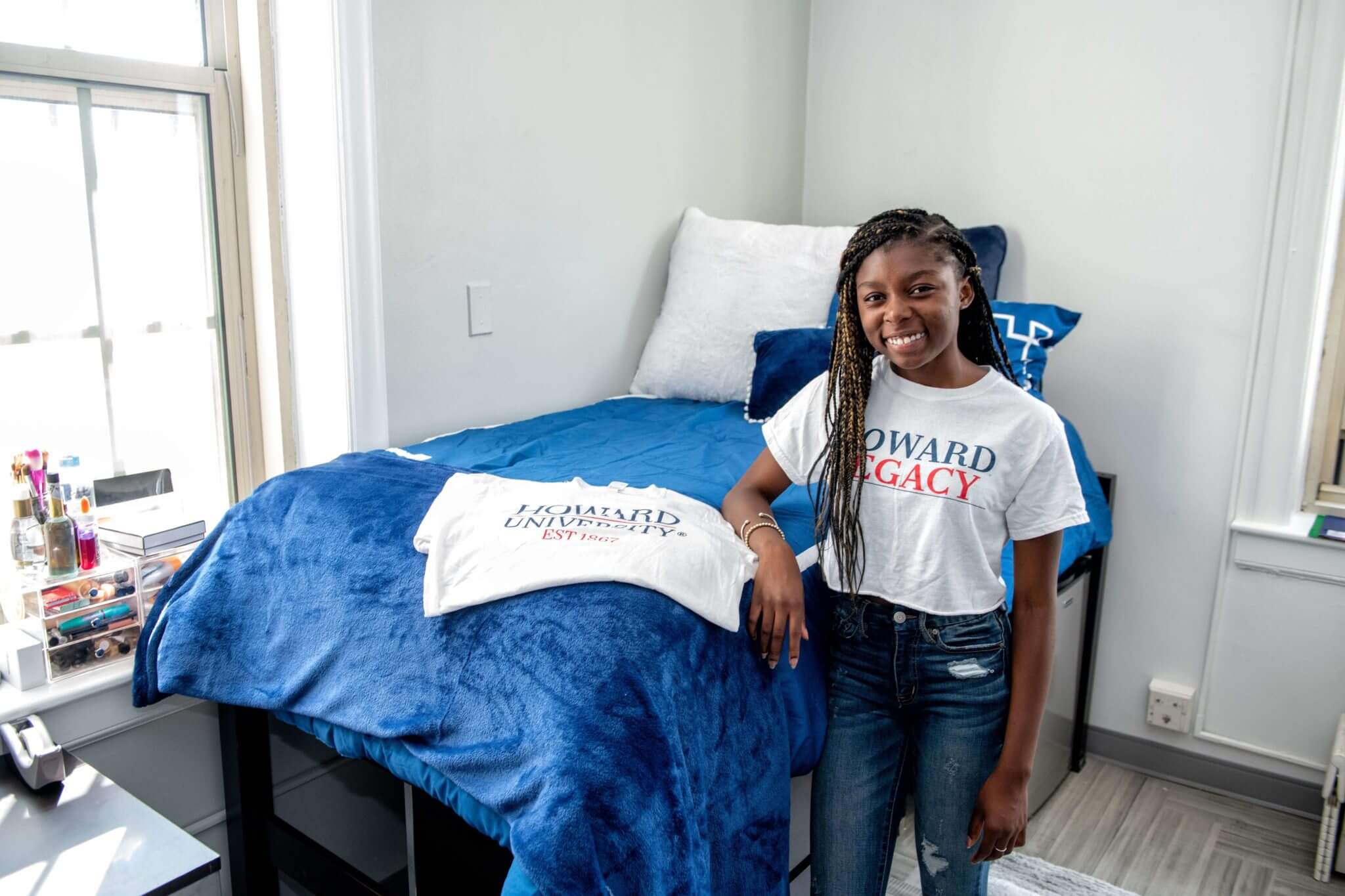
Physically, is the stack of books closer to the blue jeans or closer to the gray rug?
the blue jeans

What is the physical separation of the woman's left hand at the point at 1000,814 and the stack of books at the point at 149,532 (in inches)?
48.6

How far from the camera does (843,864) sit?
1292mm

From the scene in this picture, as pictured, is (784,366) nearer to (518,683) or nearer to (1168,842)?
(518,683)

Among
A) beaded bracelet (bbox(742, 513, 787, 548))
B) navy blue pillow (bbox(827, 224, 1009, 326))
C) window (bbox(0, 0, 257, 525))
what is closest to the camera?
beaded bracelet (bbox(742, 513, 787, 548))

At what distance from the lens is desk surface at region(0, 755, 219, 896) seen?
123cm

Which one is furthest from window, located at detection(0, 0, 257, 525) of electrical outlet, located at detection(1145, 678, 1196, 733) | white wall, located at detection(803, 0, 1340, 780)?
electrical outlet, located at detection(1145, 678, 1196, 733)

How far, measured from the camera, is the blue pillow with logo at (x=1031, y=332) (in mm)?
2127

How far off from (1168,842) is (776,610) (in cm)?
143

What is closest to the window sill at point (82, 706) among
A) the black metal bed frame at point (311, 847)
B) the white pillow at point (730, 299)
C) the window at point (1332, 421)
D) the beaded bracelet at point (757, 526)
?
the black metal bed frame at point (311, 847)

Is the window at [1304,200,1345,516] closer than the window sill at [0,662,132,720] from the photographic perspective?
No

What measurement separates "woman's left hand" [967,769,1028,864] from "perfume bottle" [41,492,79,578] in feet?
4.35

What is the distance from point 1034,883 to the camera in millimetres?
1945

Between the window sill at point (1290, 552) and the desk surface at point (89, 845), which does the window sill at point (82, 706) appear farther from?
the window sill at point (1290, 552)

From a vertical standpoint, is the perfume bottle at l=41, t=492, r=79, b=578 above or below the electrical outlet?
above
